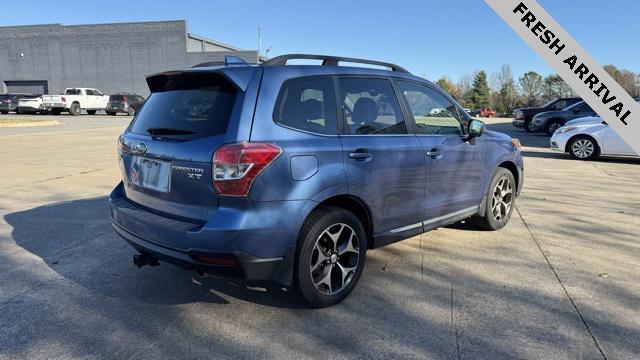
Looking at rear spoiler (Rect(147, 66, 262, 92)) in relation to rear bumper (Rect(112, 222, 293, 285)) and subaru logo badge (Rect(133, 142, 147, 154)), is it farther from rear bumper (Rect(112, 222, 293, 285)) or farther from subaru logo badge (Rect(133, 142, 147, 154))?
rear bumper (Rect(112, 222, 293, 285))

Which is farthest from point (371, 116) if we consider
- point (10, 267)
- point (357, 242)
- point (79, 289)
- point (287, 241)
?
point (10, 267)

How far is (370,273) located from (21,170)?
833 centimetres

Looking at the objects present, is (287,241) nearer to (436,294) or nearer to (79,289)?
(436,294)

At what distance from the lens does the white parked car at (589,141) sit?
12.2 metres

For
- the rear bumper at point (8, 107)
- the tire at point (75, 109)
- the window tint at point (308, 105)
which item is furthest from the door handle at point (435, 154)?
the rear bumper at point (8, 107)

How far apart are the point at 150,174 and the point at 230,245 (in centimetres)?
96

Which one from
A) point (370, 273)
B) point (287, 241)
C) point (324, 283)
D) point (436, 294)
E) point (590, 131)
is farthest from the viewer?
point (590, 131)

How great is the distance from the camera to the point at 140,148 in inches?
140

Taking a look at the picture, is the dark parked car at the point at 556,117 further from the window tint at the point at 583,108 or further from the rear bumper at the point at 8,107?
the rear bumper at the point at 8,107

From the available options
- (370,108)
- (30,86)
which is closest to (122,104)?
(30,86)

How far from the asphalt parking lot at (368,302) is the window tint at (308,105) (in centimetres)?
136

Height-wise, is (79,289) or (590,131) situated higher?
(590,131)

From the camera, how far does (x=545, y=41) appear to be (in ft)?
17.9

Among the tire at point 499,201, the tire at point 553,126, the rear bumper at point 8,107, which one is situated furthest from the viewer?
the rear bumper at point 8,107
